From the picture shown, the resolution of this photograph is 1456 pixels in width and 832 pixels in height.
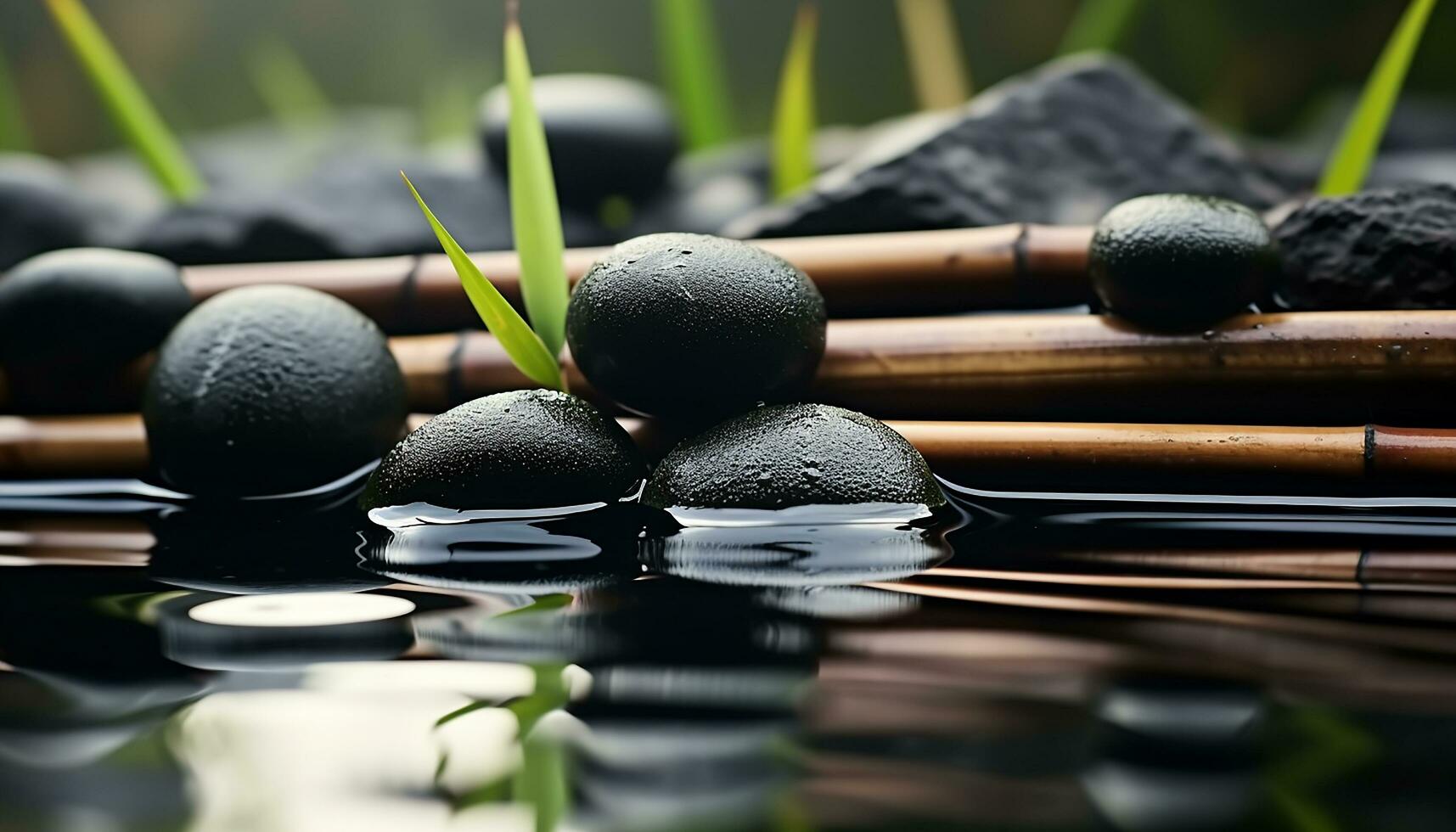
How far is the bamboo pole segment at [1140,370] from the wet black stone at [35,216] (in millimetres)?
2095

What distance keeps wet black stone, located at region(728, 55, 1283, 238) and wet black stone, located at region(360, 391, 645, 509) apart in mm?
1138

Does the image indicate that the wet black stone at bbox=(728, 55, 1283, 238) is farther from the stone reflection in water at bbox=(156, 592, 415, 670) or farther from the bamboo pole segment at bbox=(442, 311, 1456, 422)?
the stone reflection in water at bbox=(156, 592, 415, 670)

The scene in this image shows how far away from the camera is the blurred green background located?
5.55 meters

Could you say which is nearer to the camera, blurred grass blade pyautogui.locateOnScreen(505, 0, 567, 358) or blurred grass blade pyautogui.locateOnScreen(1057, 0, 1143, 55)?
blurred grass blade pyautogui.locateOnScreen(505, 0, 567, 358)

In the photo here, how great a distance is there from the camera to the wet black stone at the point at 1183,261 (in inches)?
78.0

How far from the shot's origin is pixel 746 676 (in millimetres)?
1091

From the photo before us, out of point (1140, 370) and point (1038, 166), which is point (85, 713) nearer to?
point (1140, 370)

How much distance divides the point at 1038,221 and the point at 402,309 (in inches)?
69.8

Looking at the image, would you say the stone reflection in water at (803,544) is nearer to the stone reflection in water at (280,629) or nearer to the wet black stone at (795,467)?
the wet black stone at (795,467)

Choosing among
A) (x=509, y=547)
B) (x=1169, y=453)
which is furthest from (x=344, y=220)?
(x=1169, y=453)

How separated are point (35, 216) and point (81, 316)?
4.88 ft

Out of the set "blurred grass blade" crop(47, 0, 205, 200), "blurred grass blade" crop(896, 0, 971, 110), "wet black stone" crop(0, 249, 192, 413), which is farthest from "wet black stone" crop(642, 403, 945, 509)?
"blurred grass blade" crop(896, 0, 971, 110)

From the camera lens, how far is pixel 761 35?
6125 mm

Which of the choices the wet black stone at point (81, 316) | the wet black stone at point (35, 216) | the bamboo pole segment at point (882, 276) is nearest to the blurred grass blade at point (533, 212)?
the bamboo pole segment at point (882, 276)
